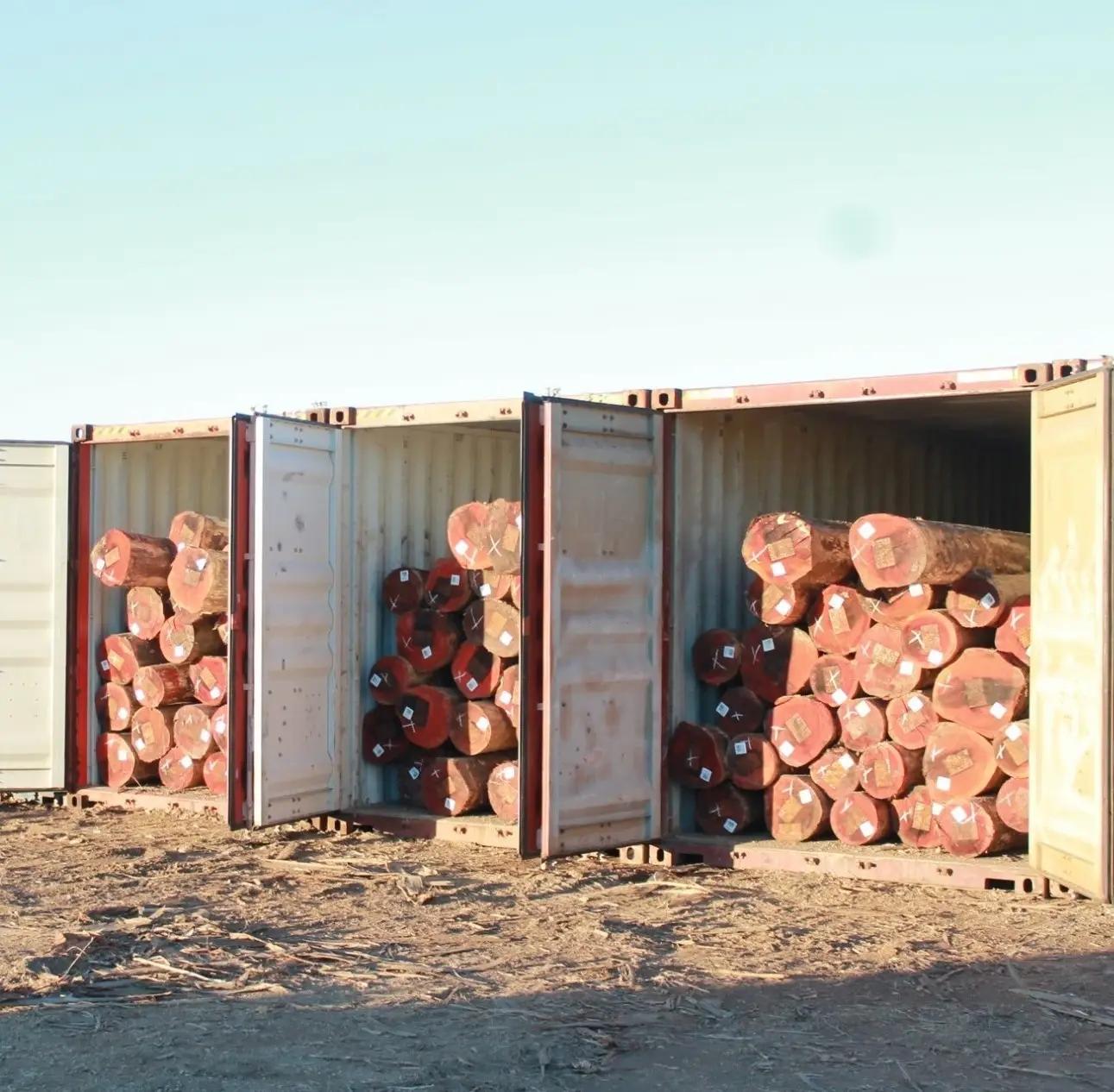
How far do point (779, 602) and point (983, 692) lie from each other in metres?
1.37

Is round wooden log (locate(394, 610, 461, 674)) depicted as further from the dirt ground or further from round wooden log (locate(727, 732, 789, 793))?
round wooden log (locate(727, 732, 789, 793))

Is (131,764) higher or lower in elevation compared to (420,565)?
lower

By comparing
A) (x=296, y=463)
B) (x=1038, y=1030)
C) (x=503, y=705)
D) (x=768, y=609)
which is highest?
(x=296, y=463)

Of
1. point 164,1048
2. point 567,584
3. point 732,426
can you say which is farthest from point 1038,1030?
point 732,426

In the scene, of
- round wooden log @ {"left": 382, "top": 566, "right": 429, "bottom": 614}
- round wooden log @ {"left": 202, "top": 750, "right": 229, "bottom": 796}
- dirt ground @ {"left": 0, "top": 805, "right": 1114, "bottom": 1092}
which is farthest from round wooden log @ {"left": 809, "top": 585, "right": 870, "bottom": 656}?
round wooden log @ {"left": 202, "top": 750, "right": 229, "bottom": 796}

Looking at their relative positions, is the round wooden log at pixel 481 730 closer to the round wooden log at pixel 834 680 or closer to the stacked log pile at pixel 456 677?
the stacked log pile at pixel 456 677

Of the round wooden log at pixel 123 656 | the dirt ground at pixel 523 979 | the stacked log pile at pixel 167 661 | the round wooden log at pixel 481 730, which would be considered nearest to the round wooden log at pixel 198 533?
the stacked log pile at pixel 167 661

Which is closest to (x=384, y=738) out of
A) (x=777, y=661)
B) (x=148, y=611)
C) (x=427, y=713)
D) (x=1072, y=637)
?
(x=427, y=713)

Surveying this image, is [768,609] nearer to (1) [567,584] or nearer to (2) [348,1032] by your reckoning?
(1) [567,584]

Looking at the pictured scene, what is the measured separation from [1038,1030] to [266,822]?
5.18 m

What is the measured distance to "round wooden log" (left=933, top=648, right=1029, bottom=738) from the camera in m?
8.80

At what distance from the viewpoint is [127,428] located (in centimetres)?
1159

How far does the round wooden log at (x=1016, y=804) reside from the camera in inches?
341

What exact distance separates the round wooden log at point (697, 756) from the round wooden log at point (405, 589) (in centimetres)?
209
